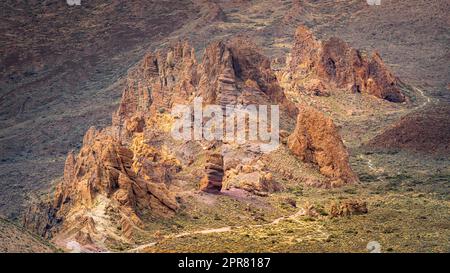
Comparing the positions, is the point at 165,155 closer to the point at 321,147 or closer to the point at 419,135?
the point at 321,147

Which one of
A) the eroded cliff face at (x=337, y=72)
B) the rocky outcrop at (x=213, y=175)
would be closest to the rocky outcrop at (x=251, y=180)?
the rocky outcrop at (x=213, y=175)

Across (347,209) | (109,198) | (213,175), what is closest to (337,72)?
(213,175)

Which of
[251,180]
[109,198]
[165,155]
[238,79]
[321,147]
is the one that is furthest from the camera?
[238,79]

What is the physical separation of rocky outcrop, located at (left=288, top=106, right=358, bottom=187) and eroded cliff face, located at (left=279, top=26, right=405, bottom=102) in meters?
42.4

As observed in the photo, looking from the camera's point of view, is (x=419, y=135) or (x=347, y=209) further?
(x=419, y=135)

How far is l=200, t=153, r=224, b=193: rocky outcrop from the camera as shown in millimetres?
92250

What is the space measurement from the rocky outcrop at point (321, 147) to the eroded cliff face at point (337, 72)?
1671 inches

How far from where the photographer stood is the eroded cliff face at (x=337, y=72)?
6102 inches

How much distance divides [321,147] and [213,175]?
58.4 ft

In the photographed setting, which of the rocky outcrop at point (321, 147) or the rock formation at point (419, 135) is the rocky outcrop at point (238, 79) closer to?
the rocky outcrop at point (321, 147)

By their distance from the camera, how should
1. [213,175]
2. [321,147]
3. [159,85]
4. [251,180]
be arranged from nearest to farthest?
1. [213,175]
2. [251,180]
3. [321,147]
4. [159,85]

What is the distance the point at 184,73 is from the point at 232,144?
17849mm

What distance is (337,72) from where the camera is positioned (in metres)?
156
